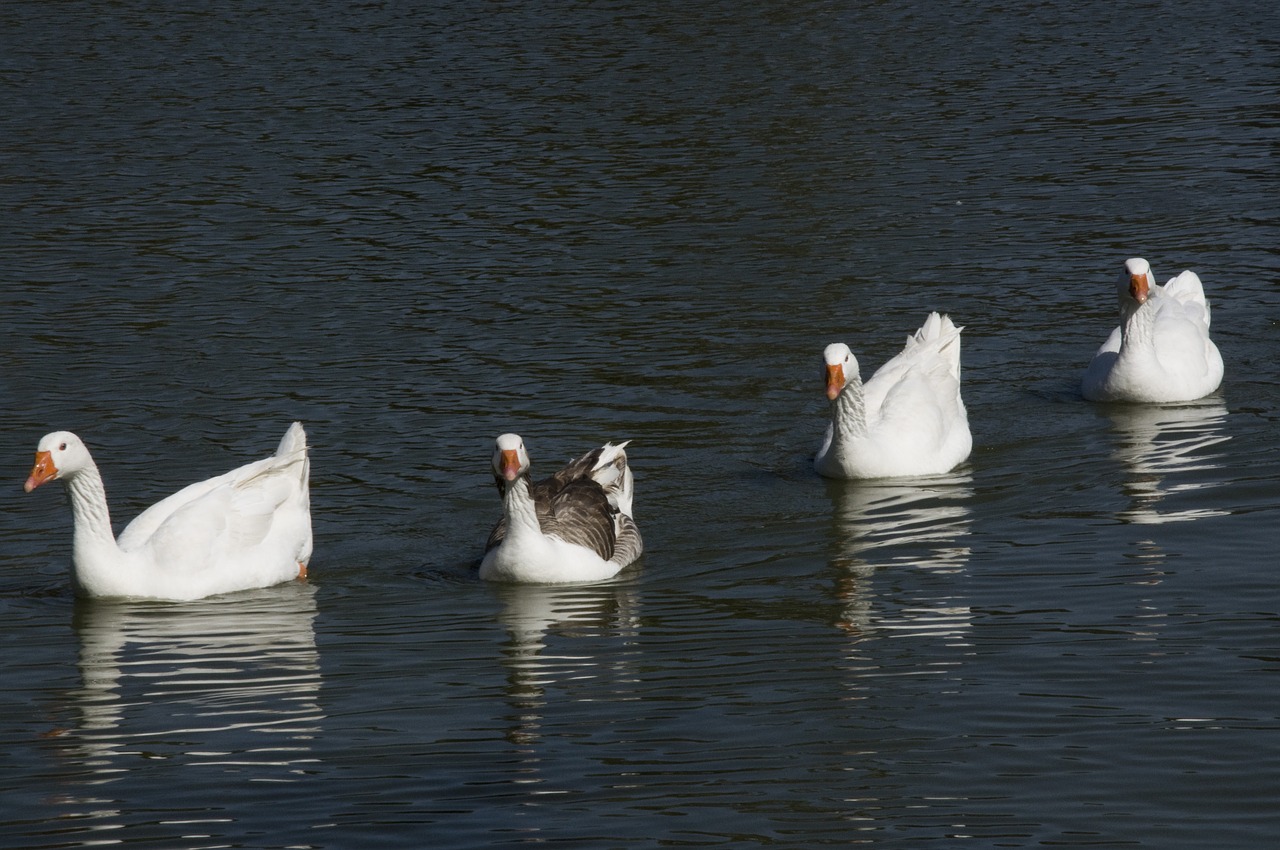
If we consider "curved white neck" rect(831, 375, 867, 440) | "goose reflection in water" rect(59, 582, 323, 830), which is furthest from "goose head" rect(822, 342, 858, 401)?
"goose reflection in water" rect(59, 582, 323, 830)

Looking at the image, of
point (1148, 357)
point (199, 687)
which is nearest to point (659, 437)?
point (1148, 357)

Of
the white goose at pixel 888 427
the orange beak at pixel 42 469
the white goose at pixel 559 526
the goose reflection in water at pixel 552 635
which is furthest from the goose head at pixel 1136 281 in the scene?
the orange beak at pixel 42 469

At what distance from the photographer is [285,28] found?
119 feet

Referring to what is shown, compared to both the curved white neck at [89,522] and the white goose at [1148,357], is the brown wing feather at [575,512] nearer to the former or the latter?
the curved white neck at [89,522]

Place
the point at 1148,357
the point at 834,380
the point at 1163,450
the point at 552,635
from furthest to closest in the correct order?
the point at 1148,357
the point at 1163,450
the point at 834,380
the point at 552,635

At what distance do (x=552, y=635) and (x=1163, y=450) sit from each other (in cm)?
532

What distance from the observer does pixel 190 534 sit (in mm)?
11664

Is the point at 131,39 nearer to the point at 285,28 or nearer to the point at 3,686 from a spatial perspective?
the point at 285,28

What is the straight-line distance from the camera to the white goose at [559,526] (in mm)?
11375

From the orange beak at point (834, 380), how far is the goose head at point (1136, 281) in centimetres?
332

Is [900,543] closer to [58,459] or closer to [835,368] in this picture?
[835,368]

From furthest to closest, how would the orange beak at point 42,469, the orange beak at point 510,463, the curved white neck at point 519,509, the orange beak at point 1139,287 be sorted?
the orange beak at point 1139,287 < the orange beak at point 42,469 < the curved white neck at point 519,509 < the orange beak at point 510,463

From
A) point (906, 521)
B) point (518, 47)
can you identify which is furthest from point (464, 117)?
point (906, 521)

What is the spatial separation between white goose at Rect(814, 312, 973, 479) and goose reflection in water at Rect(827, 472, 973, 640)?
12cm
